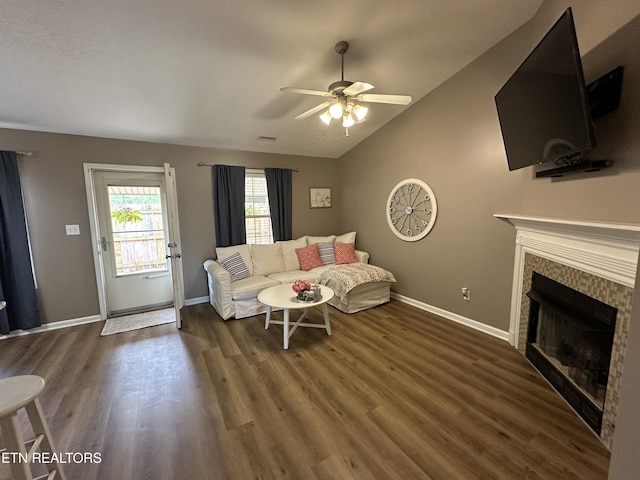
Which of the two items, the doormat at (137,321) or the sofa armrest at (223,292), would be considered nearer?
the doormat at (137,321)

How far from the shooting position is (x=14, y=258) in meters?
2.99

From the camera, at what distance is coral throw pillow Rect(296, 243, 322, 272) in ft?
14.5

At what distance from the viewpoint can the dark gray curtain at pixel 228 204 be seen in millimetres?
4125

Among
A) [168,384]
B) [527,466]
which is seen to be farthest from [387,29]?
[168,384]

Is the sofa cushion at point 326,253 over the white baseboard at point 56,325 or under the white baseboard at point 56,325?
Result: over

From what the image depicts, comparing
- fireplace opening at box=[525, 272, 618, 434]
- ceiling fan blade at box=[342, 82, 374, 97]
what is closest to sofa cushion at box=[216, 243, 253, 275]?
ceiling fan blade at box=[342, 82, 374, 97]

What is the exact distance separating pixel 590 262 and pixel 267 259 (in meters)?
3.60

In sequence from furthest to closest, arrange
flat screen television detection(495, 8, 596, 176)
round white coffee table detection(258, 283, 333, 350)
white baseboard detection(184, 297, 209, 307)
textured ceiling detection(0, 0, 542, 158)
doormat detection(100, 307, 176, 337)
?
white baseboard detection(184, 297, 209, 307) → doormat detection(100, 307, 176, 337) → round white coffee table detection(258, 283, 333, 350) → textured ceiling detection(0, 0, 542, 158) → flat screen television detection(495, 8, 596, 176)

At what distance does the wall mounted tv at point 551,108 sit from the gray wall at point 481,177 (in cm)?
23

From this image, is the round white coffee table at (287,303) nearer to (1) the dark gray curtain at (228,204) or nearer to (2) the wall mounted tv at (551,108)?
(1) the dark gray curtain at (228,204)

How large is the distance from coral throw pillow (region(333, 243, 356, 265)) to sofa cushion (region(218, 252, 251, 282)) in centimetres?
150

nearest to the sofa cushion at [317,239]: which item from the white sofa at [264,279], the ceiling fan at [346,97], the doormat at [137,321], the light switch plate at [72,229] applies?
the white sofa at [264,279]

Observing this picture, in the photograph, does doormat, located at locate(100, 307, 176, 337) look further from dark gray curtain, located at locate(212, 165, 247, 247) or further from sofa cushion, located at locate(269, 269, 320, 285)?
sofa cushion, located at locate(269, 269, 320, 285)

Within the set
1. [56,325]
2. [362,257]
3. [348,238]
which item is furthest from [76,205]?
[362,257]
